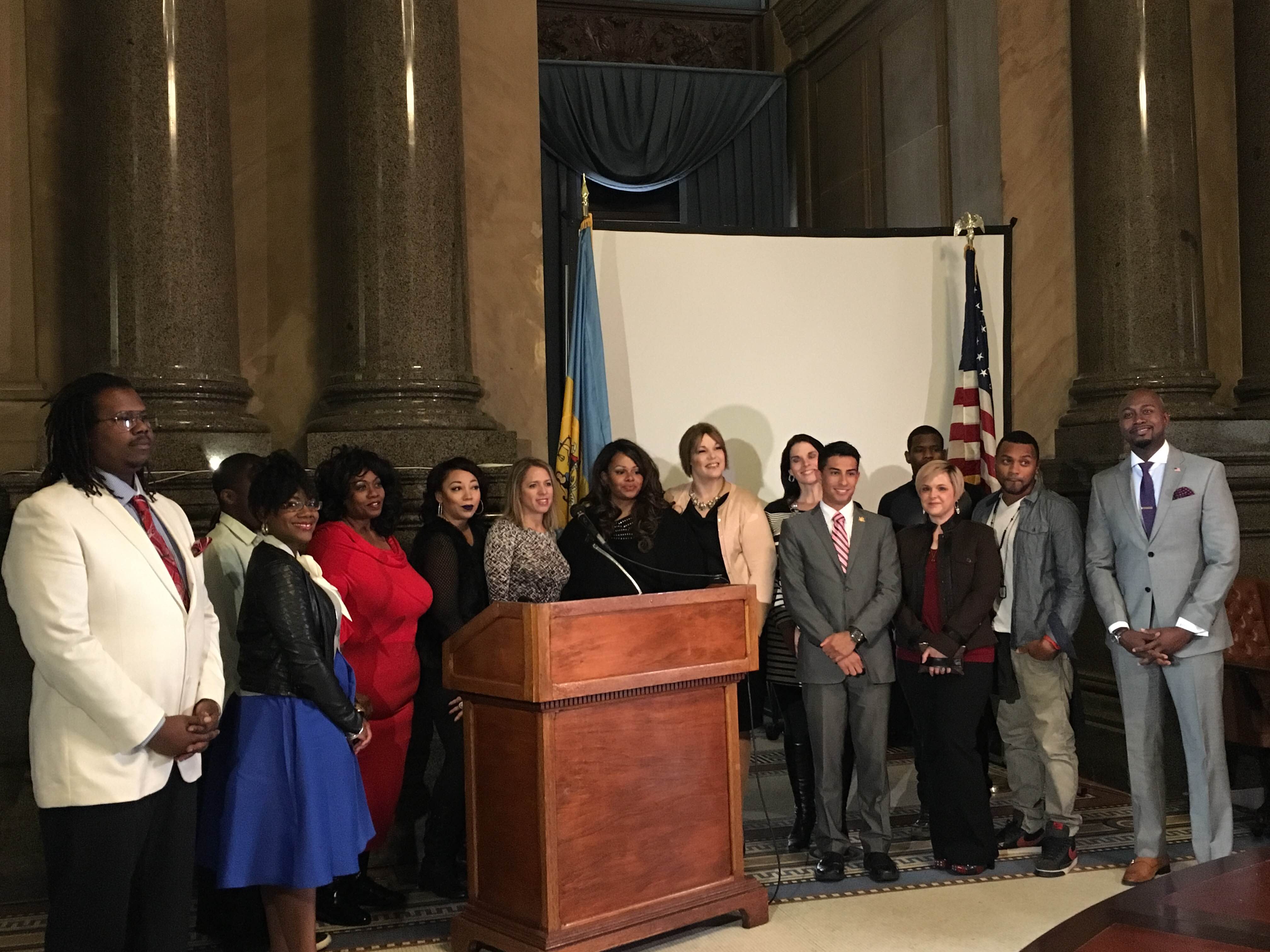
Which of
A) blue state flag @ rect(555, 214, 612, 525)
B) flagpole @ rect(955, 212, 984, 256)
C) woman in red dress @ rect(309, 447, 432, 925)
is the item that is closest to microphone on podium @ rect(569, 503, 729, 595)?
woman in red dress @ rect(309, 447, 432, 925)

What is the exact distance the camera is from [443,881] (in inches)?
171

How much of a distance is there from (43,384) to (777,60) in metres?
6.81

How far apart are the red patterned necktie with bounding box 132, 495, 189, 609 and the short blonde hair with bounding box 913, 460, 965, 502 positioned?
2.75m

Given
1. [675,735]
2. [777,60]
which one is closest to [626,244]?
[675,735]

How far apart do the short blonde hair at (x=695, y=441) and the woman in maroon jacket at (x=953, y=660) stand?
0.78 meters

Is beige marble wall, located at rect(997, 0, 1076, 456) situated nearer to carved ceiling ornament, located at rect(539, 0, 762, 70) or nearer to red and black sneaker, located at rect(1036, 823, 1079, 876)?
red and black sneaker, located at rect(1036, 823, 1079, 876)

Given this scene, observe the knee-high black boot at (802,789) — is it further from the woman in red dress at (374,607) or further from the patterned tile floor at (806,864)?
the woman in red dress at (374,607)

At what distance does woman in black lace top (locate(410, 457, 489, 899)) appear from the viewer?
4.36 metres

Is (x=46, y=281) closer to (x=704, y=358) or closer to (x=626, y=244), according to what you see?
(x=626, y=244)

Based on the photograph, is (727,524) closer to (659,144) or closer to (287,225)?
(287,225)

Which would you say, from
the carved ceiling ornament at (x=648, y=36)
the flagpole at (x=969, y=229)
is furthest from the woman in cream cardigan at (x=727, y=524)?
the carved ceiling ornament at (x=648, y=36)

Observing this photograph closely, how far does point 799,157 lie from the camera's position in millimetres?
10062

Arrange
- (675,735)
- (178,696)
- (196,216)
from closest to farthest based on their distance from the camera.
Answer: (178,696) → (675,735) → (196,216)

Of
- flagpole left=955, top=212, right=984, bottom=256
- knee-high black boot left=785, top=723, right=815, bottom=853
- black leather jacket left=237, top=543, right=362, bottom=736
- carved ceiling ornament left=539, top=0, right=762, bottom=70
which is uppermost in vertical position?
carved ceiling ornament left=539, top=0, right=762, bottom=70
